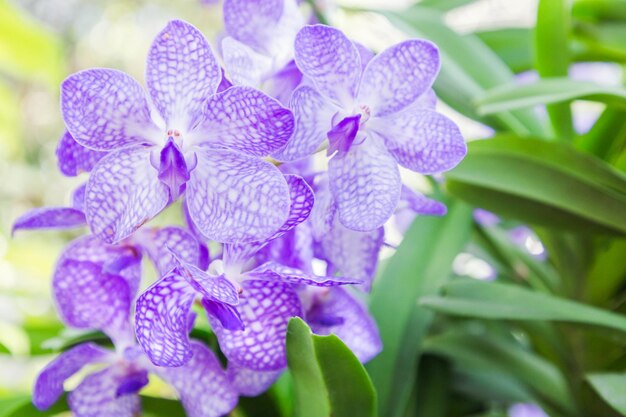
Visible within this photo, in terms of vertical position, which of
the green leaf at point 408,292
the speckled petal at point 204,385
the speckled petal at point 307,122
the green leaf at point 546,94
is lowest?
the green leaf at point 408,292

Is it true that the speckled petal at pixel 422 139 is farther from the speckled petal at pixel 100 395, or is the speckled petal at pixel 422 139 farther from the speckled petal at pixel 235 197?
the speckled petal at pixel 100 395

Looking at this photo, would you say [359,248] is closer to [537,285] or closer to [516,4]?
[537,285]

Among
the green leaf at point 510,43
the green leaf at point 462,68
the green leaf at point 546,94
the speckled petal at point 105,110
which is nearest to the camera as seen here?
the speckled petal at point 105,110

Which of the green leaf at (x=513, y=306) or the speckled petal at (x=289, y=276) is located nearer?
the speckled petal at (x=289, y=276)

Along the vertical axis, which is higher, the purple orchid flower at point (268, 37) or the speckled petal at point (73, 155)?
the purple orchid flower at point (268, 37)

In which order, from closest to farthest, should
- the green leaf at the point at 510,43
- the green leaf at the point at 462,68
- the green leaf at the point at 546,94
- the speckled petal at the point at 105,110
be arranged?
the speckled petal at the point at 105,110 < the green leaf at the point at 546,94 < the green leaf at the point at 462,68 < the green leaf at the point at 510,43

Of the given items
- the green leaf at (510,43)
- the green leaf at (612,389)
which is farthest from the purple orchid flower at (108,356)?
the green leaf at (510,43)

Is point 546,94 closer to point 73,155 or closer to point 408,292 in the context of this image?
point 408,292
